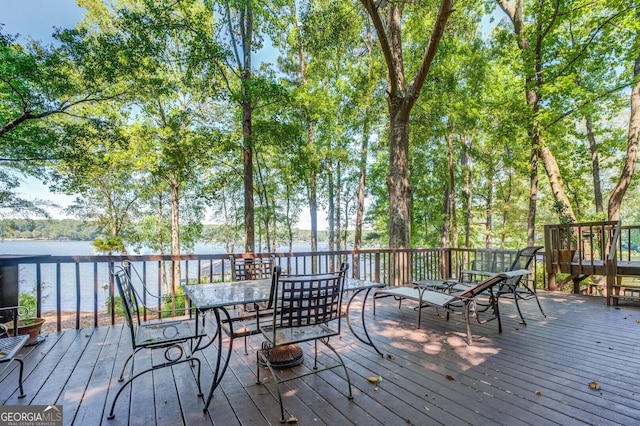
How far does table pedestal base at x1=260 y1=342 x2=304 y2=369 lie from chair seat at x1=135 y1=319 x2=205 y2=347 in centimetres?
65

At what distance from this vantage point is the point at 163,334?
2.14 meters

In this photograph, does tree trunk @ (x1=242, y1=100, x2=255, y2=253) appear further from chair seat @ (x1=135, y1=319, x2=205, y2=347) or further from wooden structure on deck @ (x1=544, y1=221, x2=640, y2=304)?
wooden structure on deck @ (x1=544, y1=221, x2=640, y2=304)

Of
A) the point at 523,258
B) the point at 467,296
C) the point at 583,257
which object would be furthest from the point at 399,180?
the point at 583,257

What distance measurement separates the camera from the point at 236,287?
9.06ft

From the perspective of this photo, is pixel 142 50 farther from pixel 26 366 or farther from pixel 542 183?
pixel 542 183

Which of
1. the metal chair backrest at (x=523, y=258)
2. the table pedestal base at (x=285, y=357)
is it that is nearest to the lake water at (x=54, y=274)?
the table pedestal base at (x=285, y=357)

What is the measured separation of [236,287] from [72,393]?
135cm

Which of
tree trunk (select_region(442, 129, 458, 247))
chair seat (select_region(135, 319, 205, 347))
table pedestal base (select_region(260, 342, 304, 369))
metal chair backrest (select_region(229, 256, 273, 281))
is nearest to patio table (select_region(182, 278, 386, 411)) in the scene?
chair seat (select_region(135, 319, 205, 347))

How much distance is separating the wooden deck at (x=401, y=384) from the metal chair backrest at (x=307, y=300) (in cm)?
52

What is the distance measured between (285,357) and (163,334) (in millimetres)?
1015

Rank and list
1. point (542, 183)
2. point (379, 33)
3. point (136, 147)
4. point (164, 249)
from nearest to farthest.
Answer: point (379, 33) < point (136, 147) < point (542, 183) < point (164, 249)

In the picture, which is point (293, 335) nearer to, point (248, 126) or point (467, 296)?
point (467, 296)

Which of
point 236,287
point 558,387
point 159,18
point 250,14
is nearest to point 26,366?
point 236,287

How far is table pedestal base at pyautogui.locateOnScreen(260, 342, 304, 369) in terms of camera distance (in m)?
2.47
